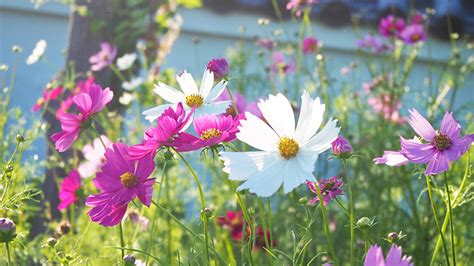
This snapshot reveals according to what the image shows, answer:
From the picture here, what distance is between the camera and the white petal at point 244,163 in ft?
1.93

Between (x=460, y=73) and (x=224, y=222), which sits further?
(x=460, y=73)

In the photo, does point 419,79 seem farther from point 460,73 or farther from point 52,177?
point 52,177

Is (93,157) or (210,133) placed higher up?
(210,133)

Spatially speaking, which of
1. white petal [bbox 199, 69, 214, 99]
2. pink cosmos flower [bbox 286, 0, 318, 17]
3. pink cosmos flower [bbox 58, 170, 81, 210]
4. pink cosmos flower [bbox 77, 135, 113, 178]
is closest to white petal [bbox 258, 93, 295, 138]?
white petal [bbox 199, 69, 214, 99]

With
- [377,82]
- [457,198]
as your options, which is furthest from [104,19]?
[457,198]

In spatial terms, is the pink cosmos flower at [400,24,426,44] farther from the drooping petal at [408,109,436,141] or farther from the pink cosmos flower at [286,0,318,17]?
the drooping petal at [408,109,436,141]

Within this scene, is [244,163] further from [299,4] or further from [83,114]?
[299,4]

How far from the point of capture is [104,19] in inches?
80.4

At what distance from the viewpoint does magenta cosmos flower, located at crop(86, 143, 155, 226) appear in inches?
26.4

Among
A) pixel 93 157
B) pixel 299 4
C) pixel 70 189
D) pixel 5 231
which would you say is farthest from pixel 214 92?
pixel 299 4

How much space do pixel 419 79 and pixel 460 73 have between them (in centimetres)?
291

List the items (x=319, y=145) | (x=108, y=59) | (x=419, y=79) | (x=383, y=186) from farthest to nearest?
1. (x=419, y=79)
2. (x=108, y=59)
3. (x=383, y=186)
4. (x=319, y=145)

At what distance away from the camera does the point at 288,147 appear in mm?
611

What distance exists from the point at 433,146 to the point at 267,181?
0.17 m
